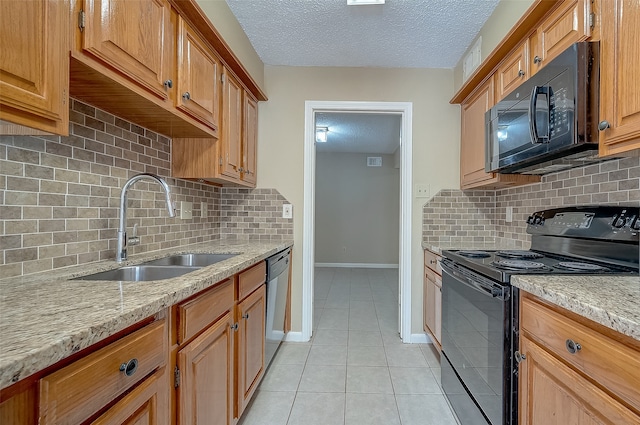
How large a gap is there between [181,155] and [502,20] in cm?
216

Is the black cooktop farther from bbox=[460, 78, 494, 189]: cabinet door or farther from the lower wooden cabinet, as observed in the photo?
bbox=[460, 78, 494, 189]: cabinet door

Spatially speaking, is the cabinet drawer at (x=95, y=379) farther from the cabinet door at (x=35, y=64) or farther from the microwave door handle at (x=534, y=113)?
the microwave door handle at (x=534, y=113)

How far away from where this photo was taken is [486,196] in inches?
99.4

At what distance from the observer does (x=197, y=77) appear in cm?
154

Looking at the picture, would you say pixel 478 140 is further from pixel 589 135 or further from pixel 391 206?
pixel 391 206

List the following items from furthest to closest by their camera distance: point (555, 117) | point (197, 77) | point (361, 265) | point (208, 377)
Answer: point (361, 265) → point (197, 77) → point (555, 117) → point (208, 377)

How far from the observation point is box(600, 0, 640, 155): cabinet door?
956 millimetres

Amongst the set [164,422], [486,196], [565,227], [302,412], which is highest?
[486,196]

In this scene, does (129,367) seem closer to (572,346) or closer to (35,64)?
(35,64)

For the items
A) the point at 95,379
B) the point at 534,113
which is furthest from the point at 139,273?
the point at 534,113

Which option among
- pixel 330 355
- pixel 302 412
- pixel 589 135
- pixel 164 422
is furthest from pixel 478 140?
pixel 164 422

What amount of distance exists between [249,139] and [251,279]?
122 centimetres

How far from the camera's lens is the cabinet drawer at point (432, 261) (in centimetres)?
216

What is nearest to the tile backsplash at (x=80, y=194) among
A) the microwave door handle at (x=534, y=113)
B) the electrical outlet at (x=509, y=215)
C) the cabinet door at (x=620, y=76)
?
the microwave door handle at (x=534, y=113)
